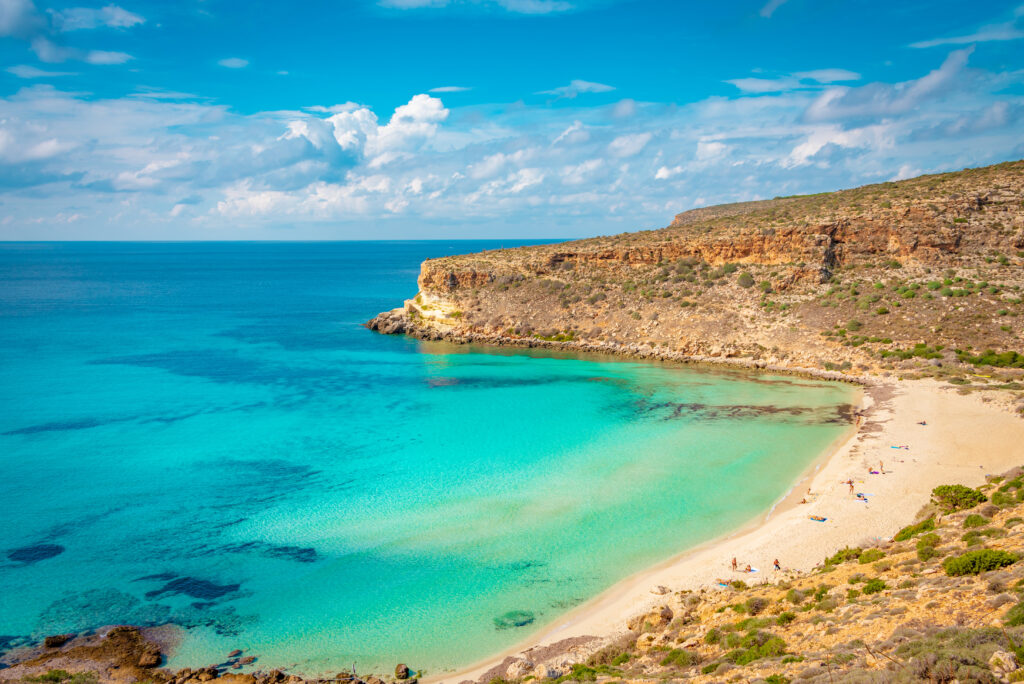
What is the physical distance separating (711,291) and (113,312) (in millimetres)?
77935

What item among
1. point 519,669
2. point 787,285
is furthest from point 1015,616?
point 787,285

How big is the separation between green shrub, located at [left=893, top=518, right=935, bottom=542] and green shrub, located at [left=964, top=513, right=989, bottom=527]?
117cm

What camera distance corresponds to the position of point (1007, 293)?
47.2 m

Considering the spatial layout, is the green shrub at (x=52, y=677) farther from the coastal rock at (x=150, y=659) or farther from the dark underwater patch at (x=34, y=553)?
the dark underwater patch at (x=34, y=553)

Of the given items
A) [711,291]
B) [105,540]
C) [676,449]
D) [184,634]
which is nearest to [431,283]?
[711,291]

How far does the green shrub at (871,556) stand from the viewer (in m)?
16.6

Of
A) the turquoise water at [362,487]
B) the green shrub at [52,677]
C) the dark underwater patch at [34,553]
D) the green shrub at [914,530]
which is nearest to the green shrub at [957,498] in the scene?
the green shrub at [914,530]

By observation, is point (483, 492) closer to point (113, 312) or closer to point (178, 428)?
point (178, 428)

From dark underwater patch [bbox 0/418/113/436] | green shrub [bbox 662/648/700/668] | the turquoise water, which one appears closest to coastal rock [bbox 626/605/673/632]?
green shrub [bbox 662/648/700/668]

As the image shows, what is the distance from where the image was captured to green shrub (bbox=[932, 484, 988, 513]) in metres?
18.9

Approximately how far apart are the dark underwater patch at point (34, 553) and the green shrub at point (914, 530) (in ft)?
89.3

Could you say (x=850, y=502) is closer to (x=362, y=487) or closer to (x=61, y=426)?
(x=362, y=487)

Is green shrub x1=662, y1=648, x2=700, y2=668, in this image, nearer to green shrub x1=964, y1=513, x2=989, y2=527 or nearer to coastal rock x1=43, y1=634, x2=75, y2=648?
green shrub x1=964, y1=513, x2=989, y2=527

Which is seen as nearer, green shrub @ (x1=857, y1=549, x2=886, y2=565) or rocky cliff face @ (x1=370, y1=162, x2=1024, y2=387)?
green shrub @ (x1=857, y1=549, x2=886, y2=565)
